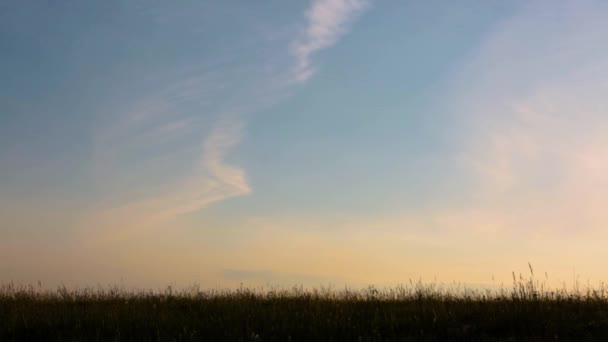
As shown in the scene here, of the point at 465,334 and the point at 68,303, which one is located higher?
the point at 68,303

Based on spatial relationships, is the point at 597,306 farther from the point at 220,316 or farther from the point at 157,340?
the point at 157,340

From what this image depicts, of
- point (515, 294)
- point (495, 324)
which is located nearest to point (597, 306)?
point (515, 294)

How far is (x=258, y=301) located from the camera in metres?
16.3

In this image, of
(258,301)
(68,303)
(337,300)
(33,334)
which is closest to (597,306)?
(337,300)

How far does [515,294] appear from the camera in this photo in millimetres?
14961

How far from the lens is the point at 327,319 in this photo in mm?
12891

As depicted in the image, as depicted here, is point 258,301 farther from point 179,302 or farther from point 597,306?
point 597,306

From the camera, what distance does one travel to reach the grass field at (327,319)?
1232 cm

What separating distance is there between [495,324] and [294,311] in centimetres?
445

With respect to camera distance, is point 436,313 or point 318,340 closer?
point 318,340

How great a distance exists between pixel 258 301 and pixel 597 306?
8130 mm

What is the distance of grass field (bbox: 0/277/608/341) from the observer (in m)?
12.3

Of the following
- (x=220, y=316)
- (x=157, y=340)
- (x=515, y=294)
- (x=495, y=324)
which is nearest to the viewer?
(x=157, y=340)

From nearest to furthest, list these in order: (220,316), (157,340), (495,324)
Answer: (157,340) < (495,324) < (220,316)
